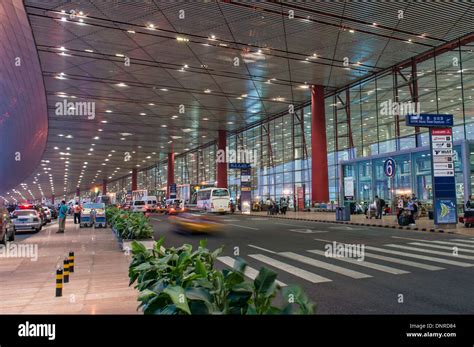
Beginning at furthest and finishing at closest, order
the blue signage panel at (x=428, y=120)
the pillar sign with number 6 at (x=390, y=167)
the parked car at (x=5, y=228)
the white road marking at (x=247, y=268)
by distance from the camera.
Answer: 1. the pillar sign with number 6 at (x=390, y=167)
2. the blue signage panel at (x=428, y=120)
3. the parked car at (x=5, y=228)
4. the white road marking at (x=247, y=268)

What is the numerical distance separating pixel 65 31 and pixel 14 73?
5765mm

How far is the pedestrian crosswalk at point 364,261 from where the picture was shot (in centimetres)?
910

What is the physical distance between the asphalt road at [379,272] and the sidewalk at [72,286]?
10.6 feet

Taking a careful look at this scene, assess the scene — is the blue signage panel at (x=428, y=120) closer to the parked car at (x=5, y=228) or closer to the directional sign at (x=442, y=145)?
the directional sign at (x=442, y=145)

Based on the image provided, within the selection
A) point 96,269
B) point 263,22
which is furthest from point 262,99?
point 96,269

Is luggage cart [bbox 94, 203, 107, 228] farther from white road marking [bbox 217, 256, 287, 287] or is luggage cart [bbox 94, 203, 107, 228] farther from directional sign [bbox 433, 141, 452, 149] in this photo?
directional sign [bbox 433, 141, 452, 149]

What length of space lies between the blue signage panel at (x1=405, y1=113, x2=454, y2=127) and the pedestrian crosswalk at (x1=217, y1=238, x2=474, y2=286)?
847cm

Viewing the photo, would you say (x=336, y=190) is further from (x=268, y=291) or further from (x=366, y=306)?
(x=268, y=291)

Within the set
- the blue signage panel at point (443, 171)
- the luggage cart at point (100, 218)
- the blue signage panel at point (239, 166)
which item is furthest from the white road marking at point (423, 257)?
the blue signage panel at point (239, 166)

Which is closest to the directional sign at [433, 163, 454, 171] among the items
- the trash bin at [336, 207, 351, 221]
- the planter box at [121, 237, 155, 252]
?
the trash bin at [336, 207, 351, 221]

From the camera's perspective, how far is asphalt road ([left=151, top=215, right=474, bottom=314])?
645 centimetres

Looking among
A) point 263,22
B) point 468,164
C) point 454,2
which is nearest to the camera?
point 454,2

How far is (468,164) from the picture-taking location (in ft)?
80.9
